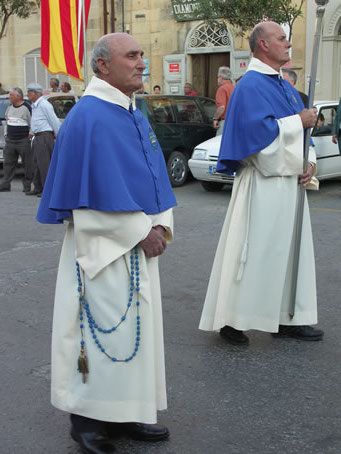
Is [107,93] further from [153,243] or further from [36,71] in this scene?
[36,71]

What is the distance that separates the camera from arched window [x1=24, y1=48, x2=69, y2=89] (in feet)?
76.2

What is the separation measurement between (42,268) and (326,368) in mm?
3261

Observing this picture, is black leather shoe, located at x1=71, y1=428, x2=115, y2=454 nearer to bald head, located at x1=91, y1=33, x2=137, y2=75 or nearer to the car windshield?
bald head, located at x1=91, y1=33, x2=137, y2=75

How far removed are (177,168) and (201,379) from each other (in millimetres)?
8480

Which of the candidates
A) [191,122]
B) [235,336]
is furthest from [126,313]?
[191,122]

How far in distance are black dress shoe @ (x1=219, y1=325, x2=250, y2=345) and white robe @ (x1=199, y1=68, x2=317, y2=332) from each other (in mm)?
122

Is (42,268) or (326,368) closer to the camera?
(326,368)

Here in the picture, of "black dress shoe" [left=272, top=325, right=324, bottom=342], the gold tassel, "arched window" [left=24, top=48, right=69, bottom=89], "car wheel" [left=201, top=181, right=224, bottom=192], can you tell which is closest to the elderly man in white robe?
"black dress shoe" [left=272, top=325, right=324, bottom=342]

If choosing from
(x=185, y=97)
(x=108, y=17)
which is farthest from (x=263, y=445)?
(x=108, y=17)

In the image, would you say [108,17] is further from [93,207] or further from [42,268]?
[93,207]

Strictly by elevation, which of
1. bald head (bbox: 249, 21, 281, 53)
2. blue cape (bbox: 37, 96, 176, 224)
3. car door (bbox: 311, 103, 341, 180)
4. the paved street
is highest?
bald head (bbox: 249, 21, 281, 53)

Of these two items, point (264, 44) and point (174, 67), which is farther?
point (174, 67)

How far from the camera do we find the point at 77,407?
3.08 meters

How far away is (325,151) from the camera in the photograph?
11086 mm
